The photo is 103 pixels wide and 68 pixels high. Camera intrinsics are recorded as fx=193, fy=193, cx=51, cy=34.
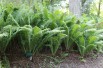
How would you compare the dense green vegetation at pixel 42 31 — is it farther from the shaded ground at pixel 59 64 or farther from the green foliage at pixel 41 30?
the shaded ground at pixel 59 64

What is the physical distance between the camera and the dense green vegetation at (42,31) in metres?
4.18

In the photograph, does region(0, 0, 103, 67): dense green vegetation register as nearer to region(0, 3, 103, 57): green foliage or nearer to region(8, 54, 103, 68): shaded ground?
region(0, 3, 103, 57): green foliage

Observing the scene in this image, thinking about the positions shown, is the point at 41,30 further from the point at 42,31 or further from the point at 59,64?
the point at 59,64

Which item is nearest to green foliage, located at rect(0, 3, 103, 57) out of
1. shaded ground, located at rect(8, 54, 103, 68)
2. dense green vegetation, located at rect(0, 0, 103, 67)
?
dense green vegetation, located at rect(0, 0, 103, 67)

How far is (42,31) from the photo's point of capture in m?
4.21

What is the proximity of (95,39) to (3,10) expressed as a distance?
95.6 inches

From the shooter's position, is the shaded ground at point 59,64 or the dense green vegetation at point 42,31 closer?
the dense green vegetation at point 42,31

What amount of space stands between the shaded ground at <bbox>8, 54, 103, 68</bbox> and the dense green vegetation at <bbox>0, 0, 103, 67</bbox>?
0.57 feet

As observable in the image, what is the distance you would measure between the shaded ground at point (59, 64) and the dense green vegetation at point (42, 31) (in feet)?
0.57

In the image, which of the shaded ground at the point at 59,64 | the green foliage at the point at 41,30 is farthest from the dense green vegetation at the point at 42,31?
the shaded ground at the point at 59,64

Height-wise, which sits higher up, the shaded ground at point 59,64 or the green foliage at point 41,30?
the green foliage at point 41,30

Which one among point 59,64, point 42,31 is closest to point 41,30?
point 42,31

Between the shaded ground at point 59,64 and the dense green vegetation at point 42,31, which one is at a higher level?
the dense green vegetation at point 42,31

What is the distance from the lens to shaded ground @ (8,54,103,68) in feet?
14.5
